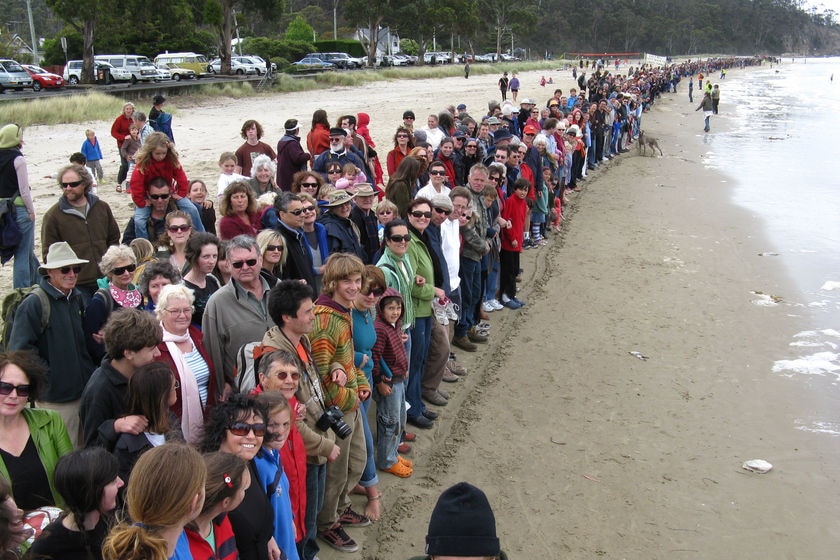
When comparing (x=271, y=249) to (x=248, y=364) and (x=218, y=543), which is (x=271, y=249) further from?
(x=218, y=543)

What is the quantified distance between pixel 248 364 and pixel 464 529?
6.73ft

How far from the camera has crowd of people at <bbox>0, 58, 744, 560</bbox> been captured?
9.46 ft

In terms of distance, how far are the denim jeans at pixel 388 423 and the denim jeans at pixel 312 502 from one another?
3.13 ft

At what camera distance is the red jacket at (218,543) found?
2832 mm

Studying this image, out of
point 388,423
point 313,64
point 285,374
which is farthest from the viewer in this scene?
point 313,64

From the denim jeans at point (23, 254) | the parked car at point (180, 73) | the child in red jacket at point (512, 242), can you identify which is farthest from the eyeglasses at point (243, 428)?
Answer: the parked car at point (180, 73)

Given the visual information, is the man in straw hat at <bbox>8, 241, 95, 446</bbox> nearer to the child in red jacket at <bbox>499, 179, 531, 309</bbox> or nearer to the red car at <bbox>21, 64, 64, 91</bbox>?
the child in red jacket at <bbox>499, 179, 531, 309</bbox>

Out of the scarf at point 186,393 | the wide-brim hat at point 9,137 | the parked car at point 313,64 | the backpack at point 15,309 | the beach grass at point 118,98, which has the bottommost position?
the scarf at point 186,393

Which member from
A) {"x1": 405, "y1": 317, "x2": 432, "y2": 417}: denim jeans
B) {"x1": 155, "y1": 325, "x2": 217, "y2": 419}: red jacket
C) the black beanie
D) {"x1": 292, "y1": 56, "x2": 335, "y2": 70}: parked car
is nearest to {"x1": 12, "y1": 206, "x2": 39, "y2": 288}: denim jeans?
{"x1": 155, "y1": 325, "x2": 217, "y2": 419}: red jacket

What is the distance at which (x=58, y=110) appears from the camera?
70.3ft

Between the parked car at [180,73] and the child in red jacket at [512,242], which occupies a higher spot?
the parked car at [180,73]

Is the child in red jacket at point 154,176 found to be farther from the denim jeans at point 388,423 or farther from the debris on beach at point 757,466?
the debris on beach at point 757,466

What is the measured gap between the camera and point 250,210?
19.9 feet

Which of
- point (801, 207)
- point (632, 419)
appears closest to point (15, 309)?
point (632, 419)
